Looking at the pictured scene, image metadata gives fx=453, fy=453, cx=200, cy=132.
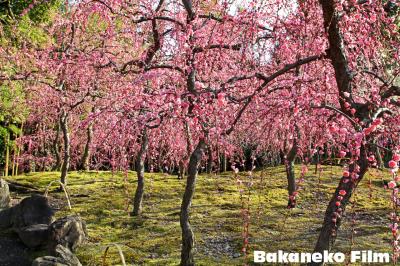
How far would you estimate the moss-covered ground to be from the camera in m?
7.29

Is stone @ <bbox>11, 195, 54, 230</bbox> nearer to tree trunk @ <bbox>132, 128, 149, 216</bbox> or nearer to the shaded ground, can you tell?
the shaded ground

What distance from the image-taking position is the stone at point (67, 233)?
689cm

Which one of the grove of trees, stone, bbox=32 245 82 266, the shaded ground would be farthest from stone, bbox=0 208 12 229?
stone, bbox=32 245 82 266

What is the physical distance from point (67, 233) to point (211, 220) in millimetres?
3377

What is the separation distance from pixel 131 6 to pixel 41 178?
874 cm

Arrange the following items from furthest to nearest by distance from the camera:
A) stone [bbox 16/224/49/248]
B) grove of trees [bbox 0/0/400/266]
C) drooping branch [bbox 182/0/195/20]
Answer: stone [bbox 16/224/49/248] → drooping branch [bbox 182/0/195/20] → grove of trees [bbox 0/0/400/266]

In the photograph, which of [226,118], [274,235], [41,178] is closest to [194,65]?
[226,118]

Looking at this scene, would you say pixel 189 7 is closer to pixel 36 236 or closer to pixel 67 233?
pixel 67 233

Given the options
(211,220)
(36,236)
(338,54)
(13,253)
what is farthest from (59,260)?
(211,220)

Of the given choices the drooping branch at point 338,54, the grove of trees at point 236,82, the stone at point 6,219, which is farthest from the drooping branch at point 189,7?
the stone at point 6,219

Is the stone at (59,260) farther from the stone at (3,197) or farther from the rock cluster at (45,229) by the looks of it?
the stone at (3,197)

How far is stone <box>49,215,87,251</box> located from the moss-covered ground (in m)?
0.19

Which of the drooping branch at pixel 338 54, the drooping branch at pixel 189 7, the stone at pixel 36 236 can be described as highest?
the drooping branch at pixel 189 7

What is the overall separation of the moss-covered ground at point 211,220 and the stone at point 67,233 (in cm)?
19
